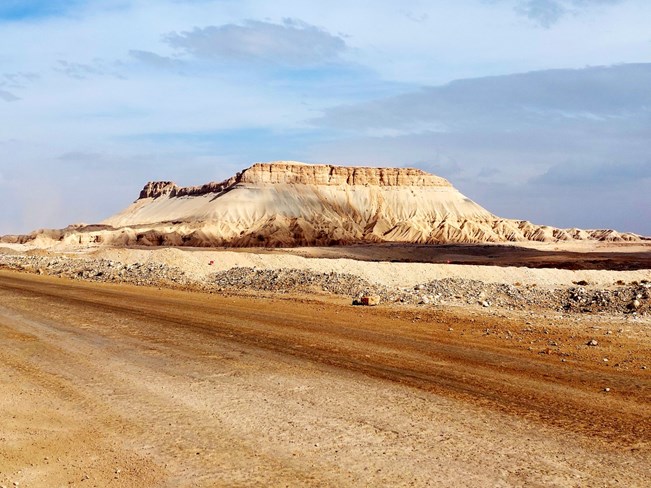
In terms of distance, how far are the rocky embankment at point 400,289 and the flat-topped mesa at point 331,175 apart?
12847cm

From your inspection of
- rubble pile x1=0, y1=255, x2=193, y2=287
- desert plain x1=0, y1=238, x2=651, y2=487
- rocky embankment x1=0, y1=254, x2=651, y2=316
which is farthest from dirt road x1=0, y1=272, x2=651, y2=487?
rubble pile x1=0, y1=255, x2=193, y2=287

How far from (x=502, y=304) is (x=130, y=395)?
18513mm

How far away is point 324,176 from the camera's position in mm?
171500

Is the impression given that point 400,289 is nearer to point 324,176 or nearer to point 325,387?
point 325,387

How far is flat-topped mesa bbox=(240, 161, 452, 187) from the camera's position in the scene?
556ft

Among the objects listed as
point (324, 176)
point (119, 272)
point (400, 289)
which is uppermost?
point (324, 176)

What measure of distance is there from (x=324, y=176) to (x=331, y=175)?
3.27 m

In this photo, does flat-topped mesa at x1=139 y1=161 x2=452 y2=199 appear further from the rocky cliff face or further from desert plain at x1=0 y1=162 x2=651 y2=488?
desert plain at x1=0 y1=162 x2=651 y2=488

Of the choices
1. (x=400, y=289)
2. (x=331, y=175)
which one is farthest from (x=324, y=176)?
(x=400, y=289)

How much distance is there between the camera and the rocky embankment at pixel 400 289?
24.6 meters

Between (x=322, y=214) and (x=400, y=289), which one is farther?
(x=322, y=214)

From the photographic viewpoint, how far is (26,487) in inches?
248

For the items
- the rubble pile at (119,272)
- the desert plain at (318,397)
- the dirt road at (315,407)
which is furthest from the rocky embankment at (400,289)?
the dirt road at (315,407)

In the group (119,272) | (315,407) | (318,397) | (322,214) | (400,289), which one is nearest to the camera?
(315,407)
